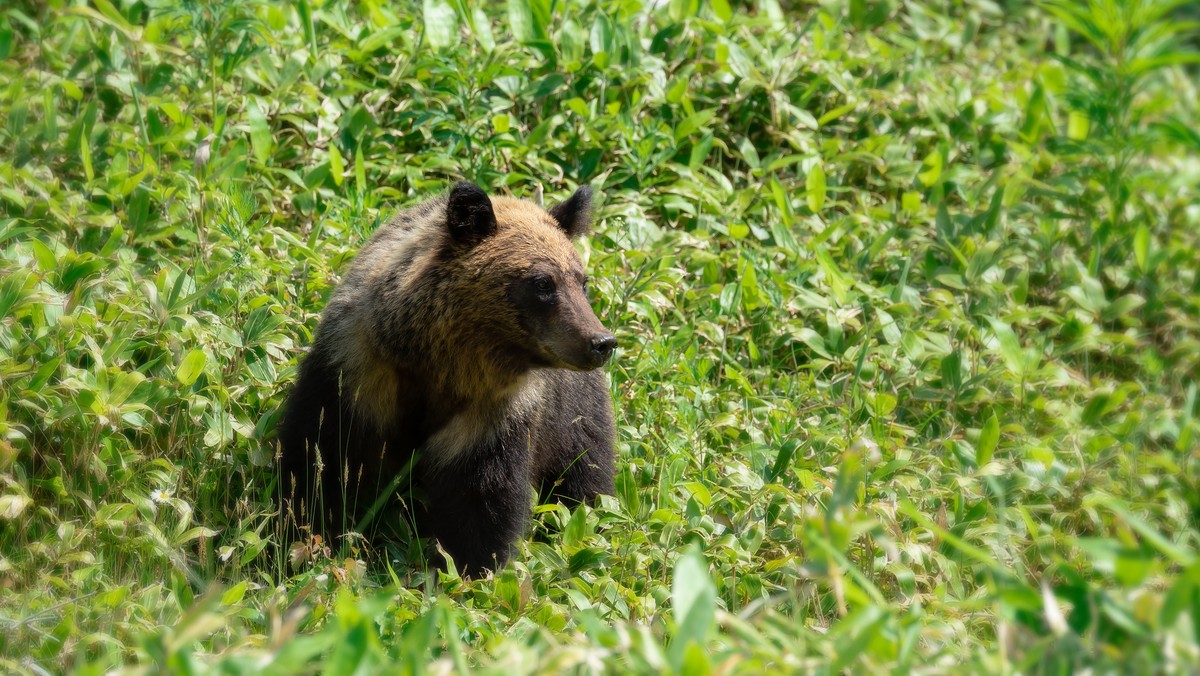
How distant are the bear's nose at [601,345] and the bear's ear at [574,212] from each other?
2.33 feet

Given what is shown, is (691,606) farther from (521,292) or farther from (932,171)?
(932,171)

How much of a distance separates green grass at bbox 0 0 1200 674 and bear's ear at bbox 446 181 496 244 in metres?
1.09

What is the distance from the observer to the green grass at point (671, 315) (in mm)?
3838

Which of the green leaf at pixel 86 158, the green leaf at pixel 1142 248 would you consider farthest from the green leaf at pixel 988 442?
the green leaf at pixel 86 158

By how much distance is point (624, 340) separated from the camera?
6.06 meters

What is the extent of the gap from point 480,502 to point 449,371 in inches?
20.6

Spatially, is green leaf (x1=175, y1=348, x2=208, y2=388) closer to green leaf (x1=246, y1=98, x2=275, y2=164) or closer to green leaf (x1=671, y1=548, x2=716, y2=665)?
green leaf (x1=246, y1=98, x2=275, y2=164)

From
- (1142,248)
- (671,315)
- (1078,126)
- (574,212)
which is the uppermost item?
(574,212)

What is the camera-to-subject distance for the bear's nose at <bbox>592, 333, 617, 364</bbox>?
456 centimetres

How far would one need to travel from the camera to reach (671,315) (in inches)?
250

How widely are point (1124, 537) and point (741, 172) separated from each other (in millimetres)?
4841

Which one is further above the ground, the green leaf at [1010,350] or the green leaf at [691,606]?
the green leaf at [691,606]

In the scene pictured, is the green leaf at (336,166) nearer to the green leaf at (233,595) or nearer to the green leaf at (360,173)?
the green leaf at (360,173)

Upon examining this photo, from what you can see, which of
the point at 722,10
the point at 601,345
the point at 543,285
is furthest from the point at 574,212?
the point at 722,10
